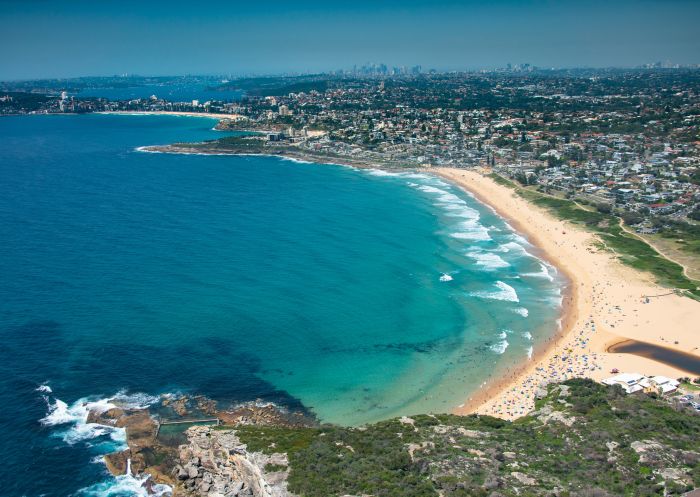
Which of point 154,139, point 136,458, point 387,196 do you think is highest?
point 154,139

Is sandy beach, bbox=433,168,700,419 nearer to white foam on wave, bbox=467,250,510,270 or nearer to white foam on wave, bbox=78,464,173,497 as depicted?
white foam on wave, bbox=467,250,510,270

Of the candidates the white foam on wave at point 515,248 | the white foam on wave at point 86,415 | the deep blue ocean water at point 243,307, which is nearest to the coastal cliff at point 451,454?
the white foam on wave at point 86,415

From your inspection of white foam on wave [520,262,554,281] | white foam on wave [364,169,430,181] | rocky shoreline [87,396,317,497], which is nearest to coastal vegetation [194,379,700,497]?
rocky shoreline [87,396,317,497]

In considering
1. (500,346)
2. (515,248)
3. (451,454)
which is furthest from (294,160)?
(451,454)

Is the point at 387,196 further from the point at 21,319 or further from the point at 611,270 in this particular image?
the point at 21,319

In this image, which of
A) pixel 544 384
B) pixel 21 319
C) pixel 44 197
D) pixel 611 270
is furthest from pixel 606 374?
pixel 44 197
